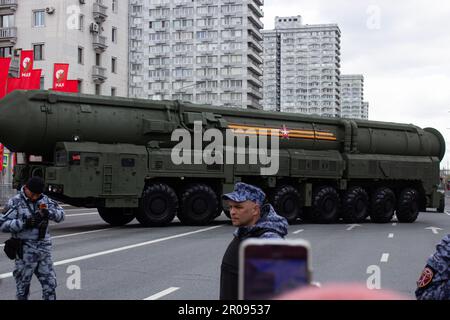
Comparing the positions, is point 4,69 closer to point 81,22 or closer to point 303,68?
point 81,22

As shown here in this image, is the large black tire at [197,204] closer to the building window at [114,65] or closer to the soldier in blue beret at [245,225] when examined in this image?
the soldier in blue beret at [245,225]

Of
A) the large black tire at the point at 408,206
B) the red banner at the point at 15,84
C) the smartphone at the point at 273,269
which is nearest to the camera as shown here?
the smartphone at the point at 273,269

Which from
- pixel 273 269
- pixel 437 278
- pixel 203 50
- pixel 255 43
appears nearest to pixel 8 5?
pixel 437 278

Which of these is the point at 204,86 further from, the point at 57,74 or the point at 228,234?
the point at 228,234

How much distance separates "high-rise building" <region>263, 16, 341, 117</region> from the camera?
192 metres

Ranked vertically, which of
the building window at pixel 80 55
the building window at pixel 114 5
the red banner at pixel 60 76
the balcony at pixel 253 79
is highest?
the balcony at pixel 253 79

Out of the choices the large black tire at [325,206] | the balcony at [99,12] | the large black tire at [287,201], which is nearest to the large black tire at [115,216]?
the large black tire at [287,201]

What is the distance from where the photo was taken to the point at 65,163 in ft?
55.7

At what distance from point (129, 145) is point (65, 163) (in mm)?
2213

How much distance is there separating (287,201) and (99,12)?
39.8 m

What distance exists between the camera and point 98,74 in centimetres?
5538

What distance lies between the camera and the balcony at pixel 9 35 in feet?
175

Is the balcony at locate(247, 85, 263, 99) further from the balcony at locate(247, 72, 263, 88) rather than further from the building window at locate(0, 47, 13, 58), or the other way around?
the building window at locate(0, 47, 13, 58)

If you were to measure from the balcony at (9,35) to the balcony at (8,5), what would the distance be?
2.16 m
